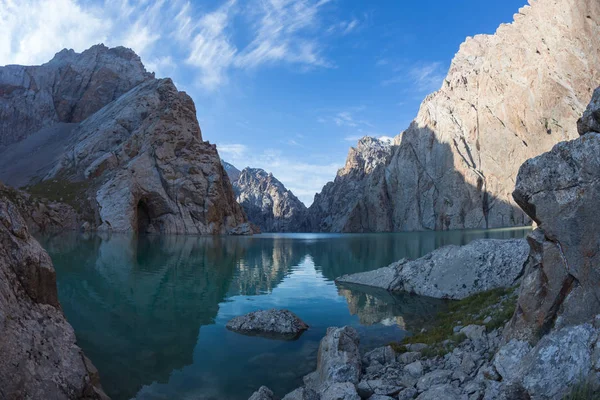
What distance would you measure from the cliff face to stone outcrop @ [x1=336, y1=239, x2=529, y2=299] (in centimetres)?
11949

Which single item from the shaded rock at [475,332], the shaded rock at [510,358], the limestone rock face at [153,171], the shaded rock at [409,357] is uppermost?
the limestone rock face at [153,171]

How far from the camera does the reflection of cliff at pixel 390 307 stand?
63.1 feet

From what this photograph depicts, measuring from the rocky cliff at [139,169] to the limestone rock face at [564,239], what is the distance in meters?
107

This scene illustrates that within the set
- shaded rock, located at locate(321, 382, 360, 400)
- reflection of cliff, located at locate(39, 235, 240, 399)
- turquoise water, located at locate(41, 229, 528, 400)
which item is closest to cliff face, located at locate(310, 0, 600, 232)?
turquoise water, located at locate(41, 229, 528, 400)

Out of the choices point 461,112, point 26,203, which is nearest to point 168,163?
point 26,203

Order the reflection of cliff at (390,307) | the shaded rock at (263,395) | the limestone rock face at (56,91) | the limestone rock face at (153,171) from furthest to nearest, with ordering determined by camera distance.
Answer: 1. the limestone rock face at (56,91)
2. the limestone rock face at (153,171)
3. the reflection of cliff at (390,307)
4. the shaded rock at (263,395)

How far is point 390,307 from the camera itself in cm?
2236

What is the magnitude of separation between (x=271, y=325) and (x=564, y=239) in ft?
42.4

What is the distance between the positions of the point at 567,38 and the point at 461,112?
183ft

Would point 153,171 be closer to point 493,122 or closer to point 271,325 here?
point 271,325

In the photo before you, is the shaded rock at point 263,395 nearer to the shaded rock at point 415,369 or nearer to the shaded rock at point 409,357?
the shaded rock at point 415,369

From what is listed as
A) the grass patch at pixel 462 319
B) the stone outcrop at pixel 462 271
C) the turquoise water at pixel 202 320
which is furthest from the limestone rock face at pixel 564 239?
the stone outcrop at pixel 462 271

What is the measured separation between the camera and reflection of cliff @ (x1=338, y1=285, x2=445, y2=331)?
19230 mm

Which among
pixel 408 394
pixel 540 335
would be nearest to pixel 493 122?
pixel 540 335
